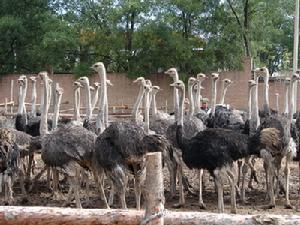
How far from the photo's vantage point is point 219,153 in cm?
699

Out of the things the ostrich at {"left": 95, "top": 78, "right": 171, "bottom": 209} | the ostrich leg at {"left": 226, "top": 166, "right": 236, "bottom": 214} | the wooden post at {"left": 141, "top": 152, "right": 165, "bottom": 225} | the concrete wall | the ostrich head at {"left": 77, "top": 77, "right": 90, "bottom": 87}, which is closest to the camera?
the wooden post at {"left": 141, "top": 152, "right": 165, "bottom": 225}

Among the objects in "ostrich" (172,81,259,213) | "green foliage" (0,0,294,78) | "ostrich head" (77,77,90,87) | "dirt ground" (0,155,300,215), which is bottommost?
"dirt ground" (0,155,300,215)

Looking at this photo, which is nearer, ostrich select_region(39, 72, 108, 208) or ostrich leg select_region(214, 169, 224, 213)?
ostrich leg select_region(214, 169, 224, 213)

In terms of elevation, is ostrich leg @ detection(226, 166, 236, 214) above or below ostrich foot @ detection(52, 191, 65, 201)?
above

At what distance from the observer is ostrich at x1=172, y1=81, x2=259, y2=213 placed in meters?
7.00

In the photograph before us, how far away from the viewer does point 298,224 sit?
3.44m

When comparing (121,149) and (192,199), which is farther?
(192,199)

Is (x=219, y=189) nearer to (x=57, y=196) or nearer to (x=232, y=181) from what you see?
(x=232, y=181)

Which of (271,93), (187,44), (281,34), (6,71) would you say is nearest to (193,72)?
(187,44)

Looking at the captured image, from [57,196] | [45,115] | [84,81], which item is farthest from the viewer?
[84,81]

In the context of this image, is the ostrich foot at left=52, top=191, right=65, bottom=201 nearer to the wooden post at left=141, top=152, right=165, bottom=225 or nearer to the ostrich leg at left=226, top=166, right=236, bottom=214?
the ostrich leg at left=226, top=166, right=236, bottom=214

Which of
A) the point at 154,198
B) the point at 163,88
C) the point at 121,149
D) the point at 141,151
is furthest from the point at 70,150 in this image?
the point at 163,88

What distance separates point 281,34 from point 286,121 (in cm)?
2620

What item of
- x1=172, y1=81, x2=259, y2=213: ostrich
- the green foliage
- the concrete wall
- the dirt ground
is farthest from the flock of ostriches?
the green foliage
